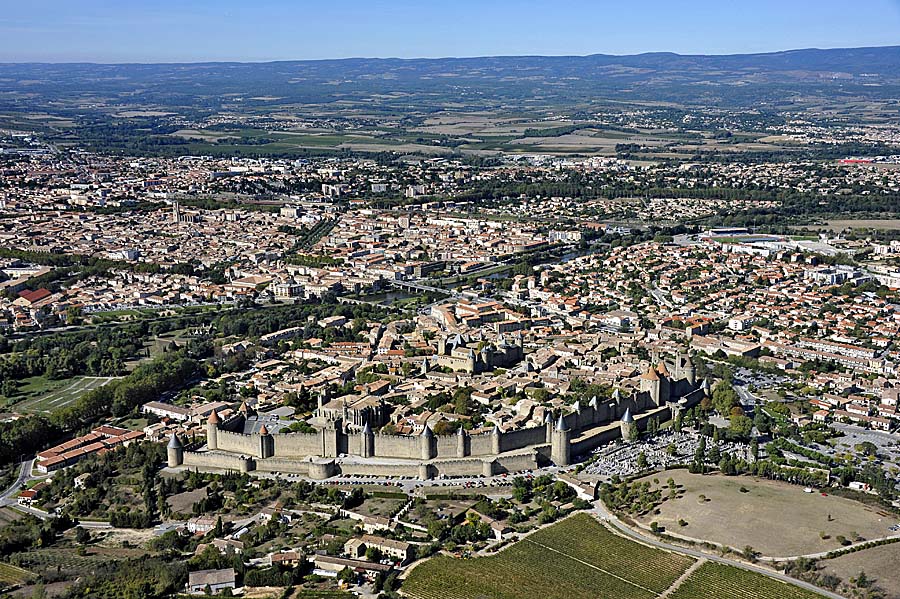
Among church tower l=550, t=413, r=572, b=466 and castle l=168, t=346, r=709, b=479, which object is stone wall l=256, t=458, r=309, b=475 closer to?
castle l=168, t=346, r=709, b=479

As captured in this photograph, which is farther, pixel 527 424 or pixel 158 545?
pixel 527 424

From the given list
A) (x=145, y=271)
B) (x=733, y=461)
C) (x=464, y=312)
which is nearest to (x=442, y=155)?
(x=145, y=271)

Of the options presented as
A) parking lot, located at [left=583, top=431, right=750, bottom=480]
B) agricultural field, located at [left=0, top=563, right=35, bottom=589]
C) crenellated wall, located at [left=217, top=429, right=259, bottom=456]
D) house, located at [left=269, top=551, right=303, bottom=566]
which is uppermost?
crenellated wall, located at [left=217, top=429, right=259, bottom=456]

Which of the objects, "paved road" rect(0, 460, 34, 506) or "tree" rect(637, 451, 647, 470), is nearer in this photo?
"paved road" rect(0, 460, 34, 506)

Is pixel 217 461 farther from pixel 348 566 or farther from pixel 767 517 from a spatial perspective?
pixel 767 517

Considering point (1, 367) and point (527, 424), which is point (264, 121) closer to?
point (1, 367)

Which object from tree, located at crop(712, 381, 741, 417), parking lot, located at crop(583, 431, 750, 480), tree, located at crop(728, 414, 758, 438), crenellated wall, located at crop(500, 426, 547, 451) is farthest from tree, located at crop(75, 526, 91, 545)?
tree, located at crop(712, 381, 741, 417)

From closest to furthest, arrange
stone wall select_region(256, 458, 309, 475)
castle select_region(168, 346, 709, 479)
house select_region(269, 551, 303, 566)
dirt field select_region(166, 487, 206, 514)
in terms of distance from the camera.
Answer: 1. house select_region(269, 551, 303, 566)
2. dirt field select_region(166, 487, 206, 514)
3. castle select_region(168, 346, 709, 479)
4. stone wall select_region(256, 458, 309, 475)
